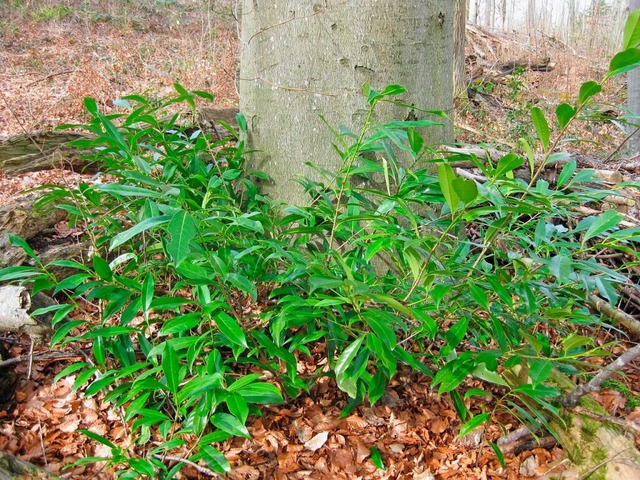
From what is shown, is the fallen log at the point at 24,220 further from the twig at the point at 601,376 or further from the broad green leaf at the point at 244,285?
the twig at the point at 601,376

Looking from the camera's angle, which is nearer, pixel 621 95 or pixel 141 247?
pixel 141 247

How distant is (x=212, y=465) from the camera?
1.21m

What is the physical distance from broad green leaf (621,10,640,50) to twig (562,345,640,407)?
841mm

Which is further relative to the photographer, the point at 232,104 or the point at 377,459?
the point at 232,104

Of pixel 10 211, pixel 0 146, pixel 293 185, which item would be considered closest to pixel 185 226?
pixel 293 185

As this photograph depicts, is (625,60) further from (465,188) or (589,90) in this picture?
(465,188)

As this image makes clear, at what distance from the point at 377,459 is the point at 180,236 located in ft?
3.68

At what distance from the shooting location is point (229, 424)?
123 centimetres

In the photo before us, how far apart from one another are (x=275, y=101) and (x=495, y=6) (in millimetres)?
10645

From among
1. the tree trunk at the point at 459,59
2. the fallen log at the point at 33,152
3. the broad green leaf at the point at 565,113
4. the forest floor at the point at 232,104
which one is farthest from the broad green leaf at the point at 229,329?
the tree trunk at the point at 459,59

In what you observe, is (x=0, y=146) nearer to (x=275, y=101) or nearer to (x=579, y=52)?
(x=275, y=101)

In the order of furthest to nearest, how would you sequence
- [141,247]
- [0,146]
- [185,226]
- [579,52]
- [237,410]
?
[579,52] → [0,146] → [141,247] → [237,410] → [185,226]

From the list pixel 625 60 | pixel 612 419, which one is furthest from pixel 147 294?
pixel 612 419

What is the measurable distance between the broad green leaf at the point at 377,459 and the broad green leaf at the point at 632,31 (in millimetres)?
1344
